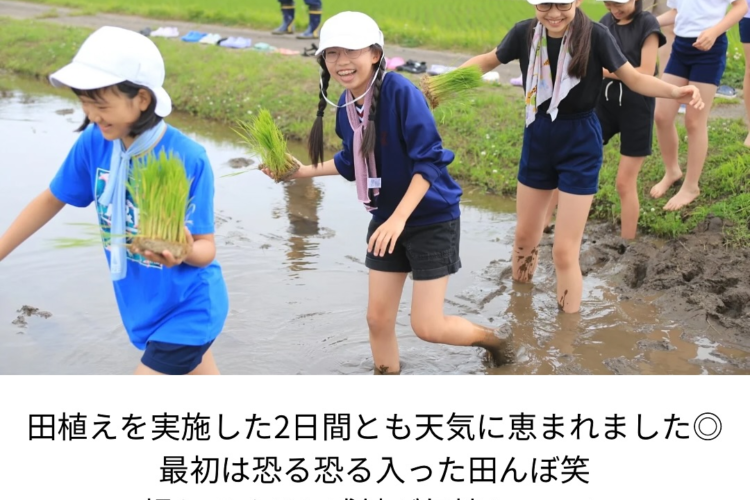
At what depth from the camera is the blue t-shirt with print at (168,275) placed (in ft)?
10.2

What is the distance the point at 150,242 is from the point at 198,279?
29cm

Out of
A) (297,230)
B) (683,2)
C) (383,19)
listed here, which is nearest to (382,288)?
(297,230)

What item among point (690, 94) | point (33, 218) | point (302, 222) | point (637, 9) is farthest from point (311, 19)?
point (33, 218)

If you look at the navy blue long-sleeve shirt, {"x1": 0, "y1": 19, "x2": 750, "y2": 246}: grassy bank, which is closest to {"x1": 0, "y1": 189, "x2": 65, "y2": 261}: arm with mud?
the navy blue long-sleeve shirt

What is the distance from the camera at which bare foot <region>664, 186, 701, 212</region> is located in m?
6.56

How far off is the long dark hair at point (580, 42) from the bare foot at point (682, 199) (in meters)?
2.33

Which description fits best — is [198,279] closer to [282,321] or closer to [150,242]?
[150,242]

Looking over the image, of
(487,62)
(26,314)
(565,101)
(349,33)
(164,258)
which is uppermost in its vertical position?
(349,33)

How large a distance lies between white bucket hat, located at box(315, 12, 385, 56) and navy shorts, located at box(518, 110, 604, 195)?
1559 millimetres

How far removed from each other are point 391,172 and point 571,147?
4.52 ft

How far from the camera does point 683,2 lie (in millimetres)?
6539

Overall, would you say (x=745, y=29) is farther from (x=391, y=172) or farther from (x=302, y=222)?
(x=391, y=172)

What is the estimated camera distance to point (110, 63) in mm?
2904

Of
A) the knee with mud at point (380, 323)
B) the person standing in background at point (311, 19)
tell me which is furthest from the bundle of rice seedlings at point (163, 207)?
the person standing in background at point (311, 19)
